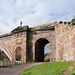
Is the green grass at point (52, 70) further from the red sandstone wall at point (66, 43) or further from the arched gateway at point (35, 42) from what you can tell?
the arched gateway at point (35, 42)

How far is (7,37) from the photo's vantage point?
23.7 metres

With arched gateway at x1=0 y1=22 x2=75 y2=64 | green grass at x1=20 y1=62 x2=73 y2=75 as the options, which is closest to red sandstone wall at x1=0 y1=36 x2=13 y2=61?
arched gateway at x1=0 y1=22 x2=75 y2=64

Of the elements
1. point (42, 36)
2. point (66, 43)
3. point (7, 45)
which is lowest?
point (66, 43)

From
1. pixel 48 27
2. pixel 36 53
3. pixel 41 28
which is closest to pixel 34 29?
pixel 41 28

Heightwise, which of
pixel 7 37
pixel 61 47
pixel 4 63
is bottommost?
pixel 4 63

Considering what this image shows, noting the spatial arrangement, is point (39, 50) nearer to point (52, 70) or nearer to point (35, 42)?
point (35, 42)

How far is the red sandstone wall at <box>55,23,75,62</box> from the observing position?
10.6 m

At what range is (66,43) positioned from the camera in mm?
12266

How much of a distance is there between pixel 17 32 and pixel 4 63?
24.2 ft

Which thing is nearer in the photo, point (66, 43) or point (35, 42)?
point (66, 43)

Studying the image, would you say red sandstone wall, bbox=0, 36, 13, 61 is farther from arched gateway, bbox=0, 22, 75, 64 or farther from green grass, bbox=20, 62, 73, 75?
green grass, bbox=20, 62, 73, 75

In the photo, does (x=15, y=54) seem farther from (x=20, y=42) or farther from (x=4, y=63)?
(x=4, y=63)

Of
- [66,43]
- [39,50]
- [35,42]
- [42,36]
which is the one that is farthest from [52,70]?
[39,50]

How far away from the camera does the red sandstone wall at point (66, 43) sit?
417 inches
